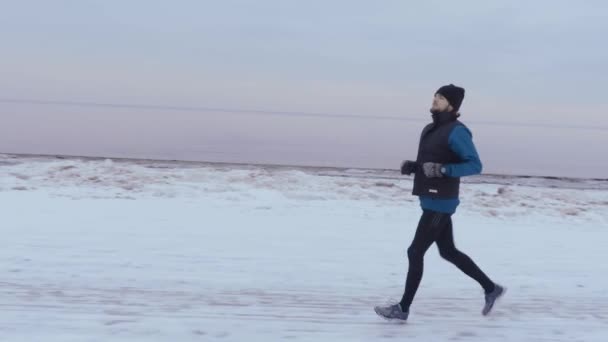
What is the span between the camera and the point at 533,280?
5.93 meters

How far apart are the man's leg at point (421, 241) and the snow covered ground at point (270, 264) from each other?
0.29 m

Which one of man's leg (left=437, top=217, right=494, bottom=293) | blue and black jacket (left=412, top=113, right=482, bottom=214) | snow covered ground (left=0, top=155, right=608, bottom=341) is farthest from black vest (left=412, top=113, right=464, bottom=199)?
snow covered ground (left=0, top=155, right=608, bottom=341)

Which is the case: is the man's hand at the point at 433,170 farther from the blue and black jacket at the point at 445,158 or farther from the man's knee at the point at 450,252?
the man's knee at the point at 450,252

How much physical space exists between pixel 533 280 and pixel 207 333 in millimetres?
3538

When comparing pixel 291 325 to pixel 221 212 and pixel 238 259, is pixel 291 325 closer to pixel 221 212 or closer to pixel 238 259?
pixel 238 259

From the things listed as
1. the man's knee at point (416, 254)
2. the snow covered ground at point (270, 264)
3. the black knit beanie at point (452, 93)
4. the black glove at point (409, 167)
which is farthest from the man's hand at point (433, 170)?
the snow covered ground at point (270, 264)

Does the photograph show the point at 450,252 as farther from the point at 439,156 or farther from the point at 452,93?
the point at 452,93

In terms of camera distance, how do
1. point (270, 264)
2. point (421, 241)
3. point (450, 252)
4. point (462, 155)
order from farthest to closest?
1. point (270, 264)
2. point (450, 252)
3. point (421, 241)
4. point (462, 155)

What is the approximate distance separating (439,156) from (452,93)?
0.47 meters

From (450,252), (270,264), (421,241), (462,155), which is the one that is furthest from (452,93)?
(270,264)

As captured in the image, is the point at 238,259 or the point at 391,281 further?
the point at 238,259

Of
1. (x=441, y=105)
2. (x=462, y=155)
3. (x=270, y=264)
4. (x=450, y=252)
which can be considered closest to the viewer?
(x=462, y=155)

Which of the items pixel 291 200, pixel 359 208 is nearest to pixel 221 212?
pixel 291 200

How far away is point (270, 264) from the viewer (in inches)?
240
